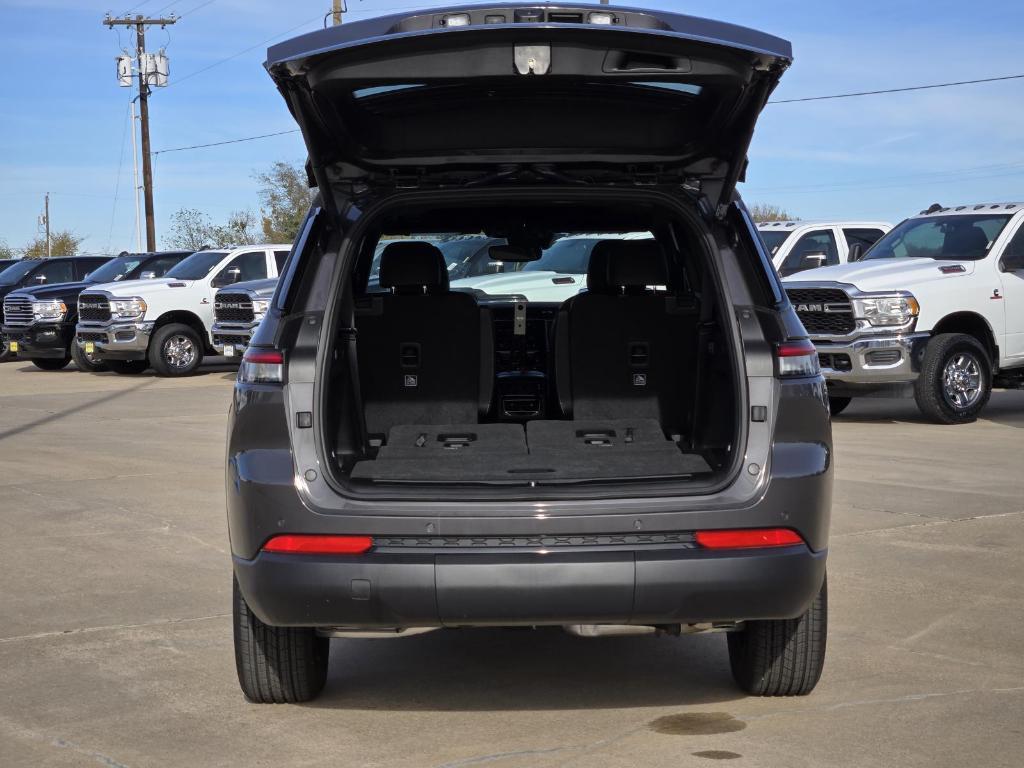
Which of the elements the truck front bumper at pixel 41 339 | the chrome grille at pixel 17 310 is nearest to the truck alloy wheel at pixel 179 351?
the truck front bumper at pixel 41 339

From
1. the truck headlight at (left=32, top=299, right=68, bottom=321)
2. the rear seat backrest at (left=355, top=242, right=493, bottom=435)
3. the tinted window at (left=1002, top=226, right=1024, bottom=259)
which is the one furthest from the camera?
the truck headlight at (left=32, top=299, right=68, bottom=321)

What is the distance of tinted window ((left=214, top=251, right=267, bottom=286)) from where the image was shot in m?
22.2

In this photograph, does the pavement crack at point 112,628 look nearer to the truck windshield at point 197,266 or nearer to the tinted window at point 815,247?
the tinted window at point 815,247

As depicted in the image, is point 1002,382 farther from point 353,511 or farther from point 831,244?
point 353,511

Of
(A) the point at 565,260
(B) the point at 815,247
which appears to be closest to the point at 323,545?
(A) the point at 565,260

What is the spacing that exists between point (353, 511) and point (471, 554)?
38 centimetres

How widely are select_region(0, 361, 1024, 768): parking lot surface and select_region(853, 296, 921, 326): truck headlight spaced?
189 inches

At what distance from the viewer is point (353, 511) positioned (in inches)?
168

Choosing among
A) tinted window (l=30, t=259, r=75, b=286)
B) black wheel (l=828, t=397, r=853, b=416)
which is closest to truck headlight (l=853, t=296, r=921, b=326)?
black wheel (l=828, t=397, r=853, b=416)

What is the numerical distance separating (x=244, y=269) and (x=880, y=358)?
11.9m

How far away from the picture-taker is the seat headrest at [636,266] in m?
6.00

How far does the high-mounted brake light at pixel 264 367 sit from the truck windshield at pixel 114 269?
21.9m

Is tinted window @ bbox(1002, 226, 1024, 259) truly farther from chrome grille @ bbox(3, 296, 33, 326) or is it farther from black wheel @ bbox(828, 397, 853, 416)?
chrome grille @ bbox(3, 296, 33, 326)

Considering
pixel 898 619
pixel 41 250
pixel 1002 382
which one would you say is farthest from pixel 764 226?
pixel 41 250
